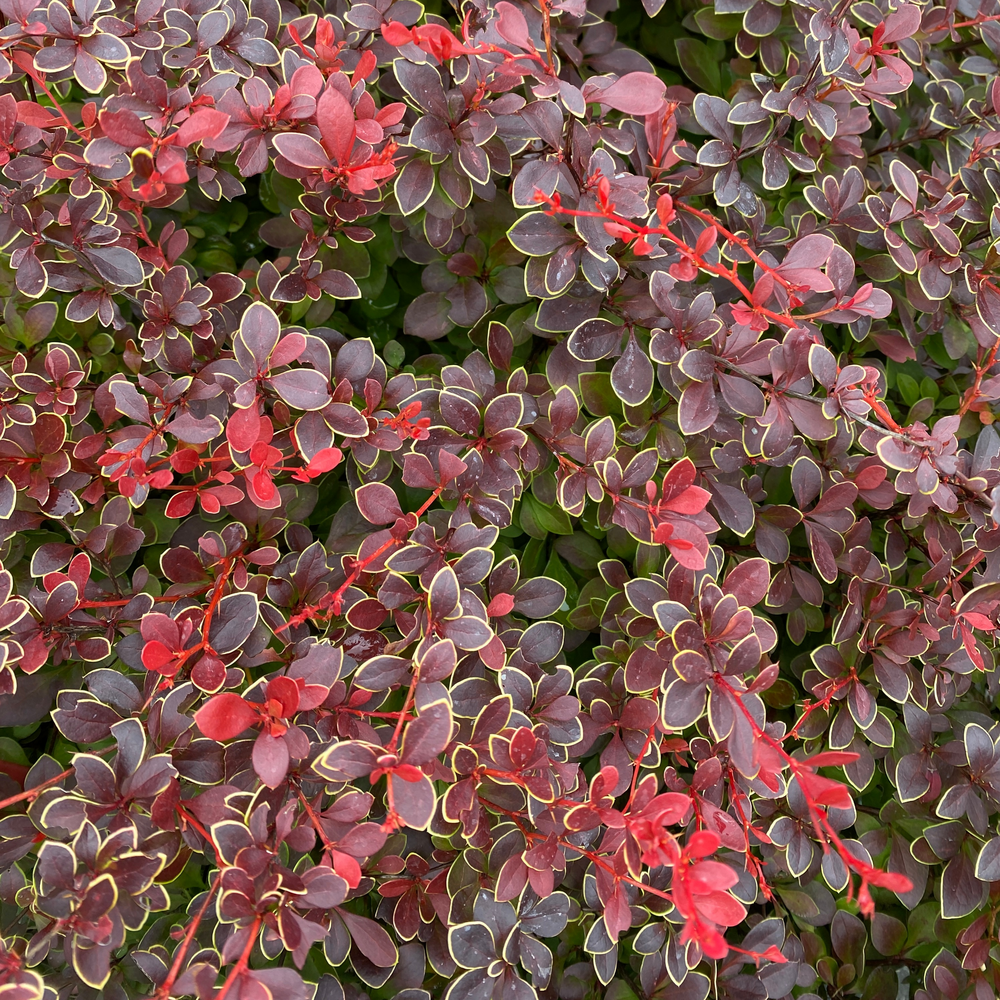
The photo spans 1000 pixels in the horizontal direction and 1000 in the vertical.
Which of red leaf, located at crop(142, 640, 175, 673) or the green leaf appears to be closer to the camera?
red leaf, located at crop(142, 640, 175, 673)

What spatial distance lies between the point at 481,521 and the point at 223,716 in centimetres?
49

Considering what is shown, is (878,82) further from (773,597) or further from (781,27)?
(773,597)

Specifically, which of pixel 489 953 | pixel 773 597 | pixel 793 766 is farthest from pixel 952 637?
pixel 489 953

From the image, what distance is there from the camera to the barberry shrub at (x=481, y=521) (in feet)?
3.22

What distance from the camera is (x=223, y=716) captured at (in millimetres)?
860

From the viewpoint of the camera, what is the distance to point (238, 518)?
125 cm

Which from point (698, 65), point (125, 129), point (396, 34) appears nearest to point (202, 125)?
point (125, 129)

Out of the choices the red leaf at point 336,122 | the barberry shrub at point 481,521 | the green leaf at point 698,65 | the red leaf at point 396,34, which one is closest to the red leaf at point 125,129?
the barberry shrub at point 481,521

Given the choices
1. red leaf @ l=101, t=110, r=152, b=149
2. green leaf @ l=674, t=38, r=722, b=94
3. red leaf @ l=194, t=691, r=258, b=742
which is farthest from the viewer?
green leaf @ l=674, t=38, r=722, b=94

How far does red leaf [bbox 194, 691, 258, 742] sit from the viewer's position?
845 mm

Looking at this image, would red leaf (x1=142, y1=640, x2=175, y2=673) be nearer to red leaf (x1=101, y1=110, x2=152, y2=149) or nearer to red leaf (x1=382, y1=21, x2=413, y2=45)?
red leaf (x1=101, y1=110, x2=152, y2=149)

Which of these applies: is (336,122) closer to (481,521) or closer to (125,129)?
(125,129)

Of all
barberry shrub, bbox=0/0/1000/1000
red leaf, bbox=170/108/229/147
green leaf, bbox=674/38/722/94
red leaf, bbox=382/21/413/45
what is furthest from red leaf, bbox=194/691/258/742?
green leaf, bbox=674/38/722/94

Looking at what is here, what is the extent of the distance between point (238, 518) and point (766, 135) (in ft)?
3.51
